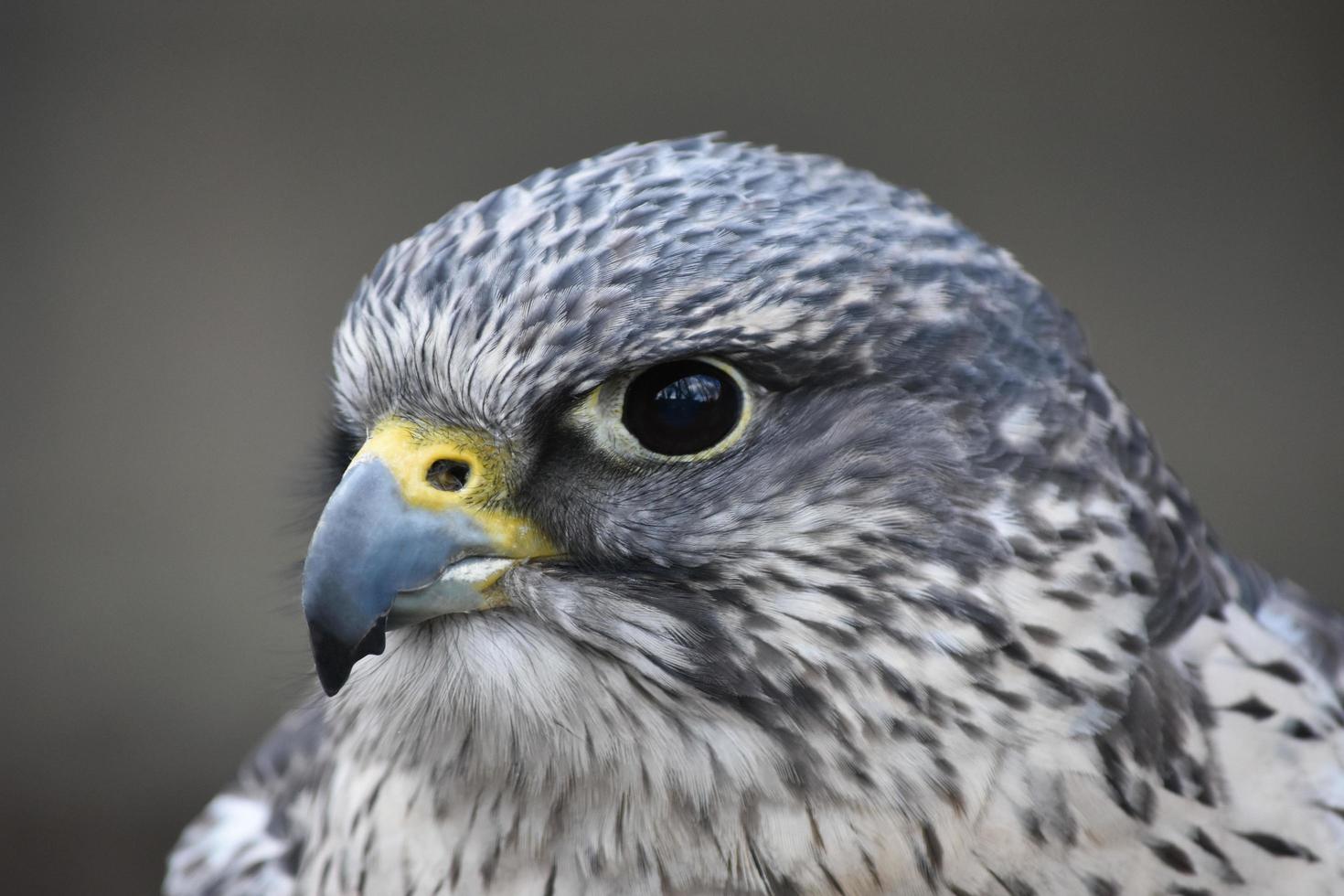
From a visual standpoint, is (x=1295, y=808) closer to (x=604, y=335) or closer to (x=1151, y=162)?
(x=604, y=335)

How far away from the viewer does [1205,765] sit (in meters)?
1.99

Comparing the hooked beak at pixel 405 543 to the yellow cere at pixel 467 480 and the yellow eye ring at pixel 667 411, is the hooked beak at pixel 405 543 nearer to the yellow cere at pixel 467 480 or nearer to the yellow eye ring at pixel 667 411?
the yellow cere at pixel 467 480

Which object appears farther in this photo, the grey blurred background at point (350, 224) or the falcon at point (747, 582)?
the grey blurred background at point (350, 224)

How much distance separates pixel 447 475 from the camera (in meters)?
1.88

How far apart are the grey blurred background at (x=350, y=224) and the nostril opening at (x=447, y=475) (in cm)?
299

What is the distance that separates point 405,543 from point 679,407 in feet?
1.21

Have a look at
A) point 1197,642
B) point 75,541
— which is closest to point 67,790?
point 75,541

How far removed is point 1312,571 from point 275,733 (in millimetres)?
4094

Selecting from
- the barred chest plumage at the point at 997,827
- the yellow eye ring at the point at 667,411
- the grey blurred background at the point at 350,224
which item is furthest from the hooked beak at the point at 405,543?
the grey blurred background at the point at 350,224

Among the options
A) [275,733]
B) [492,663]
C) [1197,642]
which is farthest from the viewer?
[275,733]

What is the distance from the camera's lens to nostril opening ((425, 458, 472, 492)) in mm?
1868

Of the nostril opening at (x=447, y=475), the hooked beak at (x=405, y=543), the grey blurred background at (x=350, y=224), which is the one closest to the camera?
the hooked beak at (x=405, y=543)

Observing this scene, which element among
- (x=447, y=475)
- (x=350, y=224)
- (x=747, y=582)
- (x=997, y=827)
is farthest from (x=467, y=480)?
(x=350, y=224)

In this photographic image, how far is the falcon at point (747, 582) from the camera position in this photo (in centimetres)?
183
